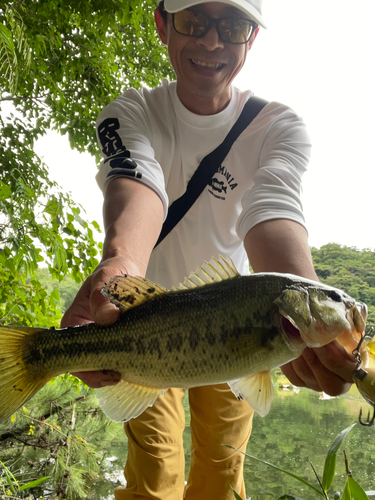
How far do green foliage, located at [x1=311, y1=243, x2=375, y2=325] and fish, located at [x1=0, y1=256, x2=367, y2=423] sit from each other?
4639 millimetres

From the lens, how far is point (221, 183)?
73.5 inches

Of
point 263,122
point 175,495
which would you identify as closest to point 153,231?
point 263,122

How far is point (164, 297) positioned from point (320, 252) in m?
6.64

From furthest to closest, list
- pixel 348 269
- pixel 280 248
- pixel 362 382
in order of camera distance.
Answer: pixel 348 269 < pixel 280 248 < pixel 362 382

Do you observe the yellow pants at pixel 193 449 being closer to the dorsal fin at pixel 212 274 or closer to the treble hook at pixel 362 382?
the dorsal fin at pixel 212 274

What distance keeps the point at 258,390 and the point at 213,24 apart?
5.00ft

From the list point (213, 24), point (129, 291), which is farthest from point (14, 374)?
point (213, 24)

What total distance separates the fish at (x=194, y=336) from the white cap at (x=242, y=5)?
1229 millimetres

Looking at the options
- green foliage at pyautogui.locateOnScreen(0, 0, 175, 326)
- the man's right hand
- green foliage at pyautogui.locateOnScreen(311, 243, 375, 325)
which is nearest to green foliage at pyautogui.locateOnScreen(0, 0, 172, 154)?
A: green foliage at pyautogui.locateOnScreen(0, 0, 175, 326)

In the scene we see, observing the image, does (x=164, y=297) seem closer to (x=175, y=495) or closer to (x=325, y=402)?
(x=175, y=495)

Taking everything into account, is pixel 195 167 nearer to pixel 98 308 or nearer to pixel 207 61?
pixel 207 61

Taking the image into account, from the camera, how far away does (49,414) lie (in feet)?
14.3

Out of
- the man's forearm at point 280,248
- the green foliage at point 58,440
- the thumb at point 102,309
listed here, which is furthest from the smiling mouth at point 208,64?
the green foliage at point 58,440

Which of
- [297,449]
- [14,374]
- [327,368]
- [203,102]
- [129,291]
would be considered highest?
[203,102]
